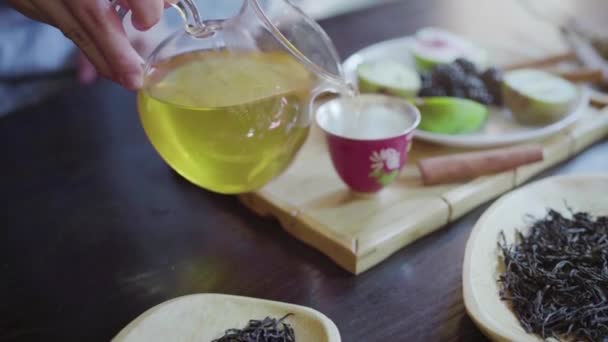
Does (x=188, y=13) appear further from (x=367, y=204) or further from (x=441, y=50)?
(x=441, y=50)

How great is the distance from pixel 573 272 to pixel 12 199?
0.90 metres

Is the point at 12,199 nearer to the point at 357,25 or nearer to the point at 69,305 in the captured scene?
the point at 69,305

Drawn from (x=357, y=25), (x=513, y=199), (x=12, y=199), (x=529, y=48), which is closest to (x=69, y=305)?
(x=12, y=199)

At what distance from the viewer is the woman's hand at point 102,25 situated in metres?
0.76

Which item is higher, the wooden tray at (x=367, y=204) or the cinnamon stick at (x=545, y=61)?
the wooden tray at (x=367, y=204)

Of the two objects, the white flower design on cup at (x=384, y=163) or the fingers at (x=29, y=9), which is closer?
the fingers at (x=29, y=9)

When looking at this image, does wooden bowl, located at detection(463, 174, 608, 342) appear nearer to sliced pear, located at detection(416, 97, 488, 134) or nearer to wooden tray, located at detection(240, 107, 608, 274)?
wooden tray, located at detection(240, 107, 608, 274)

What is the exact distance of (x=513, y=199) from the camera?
0.95 meters

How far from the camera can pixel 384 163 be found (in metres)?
0.99

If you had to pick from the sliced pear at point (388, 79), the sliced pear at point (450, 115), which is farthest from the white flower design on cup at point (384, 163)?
the sliced pear at point (388, 79)

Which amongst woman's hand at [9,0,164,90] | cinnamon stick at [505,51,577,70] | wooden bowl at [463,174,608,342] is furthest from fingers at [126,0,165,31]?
cinnamon stick at [505,51,577,70]

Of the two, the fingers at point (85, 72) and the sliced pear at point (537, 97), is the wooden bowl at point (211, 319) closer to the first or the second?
the sliced pear at point (537, 97)

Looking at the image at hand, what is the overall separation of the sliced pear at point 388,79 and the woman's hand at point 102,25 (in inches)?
23.9

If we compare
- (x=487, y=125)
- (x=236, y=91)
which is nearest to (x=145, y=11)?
(x=236, y=91)
